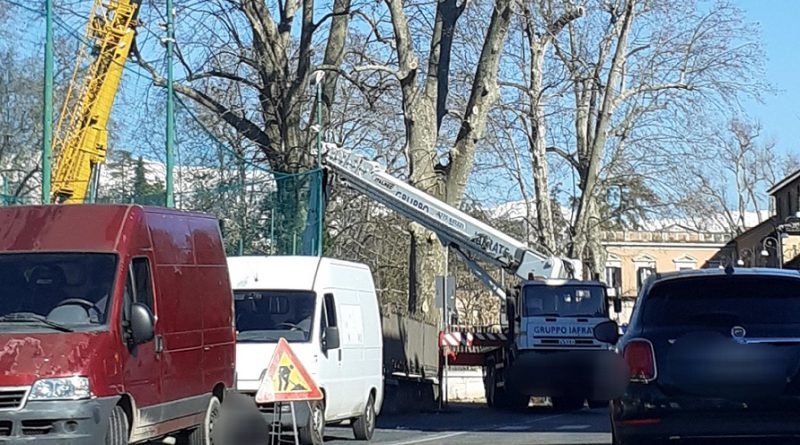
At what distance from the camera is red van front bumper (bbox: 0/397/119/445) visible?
10.3 m

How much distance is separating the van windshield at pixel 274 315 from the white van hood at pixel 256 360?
0.67ft

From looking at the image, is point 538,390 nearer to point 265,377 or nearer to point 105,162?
point 105,162

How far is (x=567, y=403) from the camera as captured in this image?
998 inches

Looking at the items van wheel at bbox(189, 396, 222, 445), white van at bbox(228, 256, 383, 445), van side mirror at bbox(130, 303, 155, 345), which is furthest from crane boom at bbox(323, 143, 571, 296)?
van side mirror at bbox(130, 303, 155, 345)

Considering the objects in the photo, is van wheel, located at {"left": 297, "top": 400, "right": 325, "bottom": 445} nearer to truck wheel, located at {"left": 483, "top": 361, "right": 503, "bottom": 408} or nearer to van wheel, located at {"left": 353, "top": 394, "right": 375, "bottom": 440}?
van wheel, located at {"left": 353, "top": 394, "right": 375, "bottom": 440}

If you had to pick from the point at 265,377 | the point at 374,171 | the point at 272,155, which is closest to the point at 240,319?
the point at 265,377

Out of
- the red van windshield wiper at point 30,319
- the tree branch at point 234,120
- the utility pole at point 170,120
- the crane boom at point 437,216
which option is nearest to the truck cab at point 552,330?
the crane boom at point 437,216

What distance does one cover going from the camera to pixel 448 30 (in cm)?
2962

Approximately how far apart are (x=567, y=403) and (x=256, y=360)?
1109 centimetres

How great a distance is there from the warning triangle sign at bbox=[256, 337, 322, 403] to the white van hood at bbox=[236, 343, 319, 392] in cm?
180

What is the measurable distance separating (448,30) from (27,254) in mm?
19104

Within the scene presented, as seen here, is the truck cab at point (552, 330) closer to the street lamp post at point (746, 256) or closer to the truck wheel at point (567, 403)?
the truck wheel at point (567, 403)

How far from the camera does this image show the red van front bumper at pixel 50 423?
10.3 metres

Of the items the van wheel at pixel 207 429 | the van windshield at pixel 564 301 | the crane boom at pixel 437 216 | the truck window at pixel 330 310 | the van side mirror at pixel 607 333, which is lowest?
the van wheel at pixel 207 429
